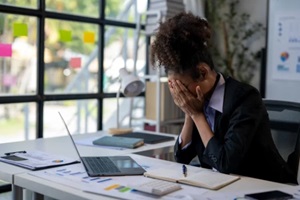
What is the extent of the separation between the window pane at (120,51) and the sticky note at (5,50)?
3.12 ft

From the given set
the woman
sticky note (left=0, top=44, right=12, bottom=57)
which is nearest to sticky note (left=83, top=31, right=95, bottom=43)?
sticky note (left=0, top=44, right=12, bottom=57)

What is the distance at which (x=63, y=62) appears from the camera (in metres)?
3.46

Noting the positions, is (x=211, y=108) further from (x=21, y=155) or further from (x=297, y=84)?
(x=297, y=84)

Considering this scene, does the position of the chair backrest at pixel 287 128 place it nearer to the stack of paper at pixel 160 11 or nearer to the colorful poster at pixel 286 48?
the colorful poster at pixel 286 48

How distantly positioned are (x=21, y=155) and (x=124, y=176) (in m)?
0.59

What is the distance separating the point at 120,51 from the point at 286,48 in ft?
5.02

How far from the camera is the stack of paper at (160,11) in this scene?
11.6ft

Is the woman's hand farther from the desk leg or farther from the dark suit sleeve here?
the desk leg

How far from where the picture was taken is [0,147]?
2098mm

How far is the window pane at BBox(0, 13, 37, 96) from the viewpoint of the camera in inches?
116

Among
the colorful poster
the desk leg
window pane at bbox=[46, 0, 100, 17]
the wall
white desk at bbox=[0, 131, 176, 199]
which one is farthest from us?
the wall

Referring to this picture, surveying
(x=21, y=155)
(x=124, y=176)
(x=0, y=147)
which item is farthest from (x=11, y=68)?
(x=124, y=176)

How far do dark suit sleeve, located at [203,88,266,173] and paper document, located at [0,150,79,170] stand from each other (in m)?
0.60

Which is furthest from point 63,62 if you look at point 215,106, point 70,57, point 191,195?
point 191,195
